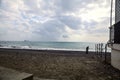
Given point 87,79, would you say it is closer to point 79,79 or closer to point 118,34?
point 79,79

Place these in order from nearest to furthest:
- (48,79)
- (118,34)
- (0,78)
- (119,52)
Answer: (0,78)
(48,79)
(119,52)
(118,34)

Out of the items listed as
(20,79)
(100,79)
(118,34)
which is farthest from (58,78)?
(118,34)

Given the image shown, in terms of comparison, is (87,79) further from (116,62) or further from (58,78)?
(116,62)

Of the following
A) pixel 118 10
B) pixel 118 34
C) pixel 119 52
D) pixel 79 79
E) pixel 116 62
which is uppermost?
pixel 118 10

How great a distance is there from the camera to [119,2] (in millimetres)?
8438

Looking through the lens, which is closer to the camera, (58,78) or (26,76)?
(26,76)

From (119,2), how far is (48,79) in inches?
263

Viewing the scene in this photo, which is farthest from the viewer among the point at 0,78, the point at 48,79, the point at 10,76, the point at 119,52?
the point at 119,52

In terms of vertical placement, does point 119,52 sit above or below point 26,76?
above

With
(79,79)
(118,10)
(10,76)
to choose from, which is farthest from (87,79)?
(118,10)

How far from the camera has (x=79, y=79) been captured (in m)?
6.11

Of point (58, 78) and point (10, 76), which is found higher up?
point (10, 76)

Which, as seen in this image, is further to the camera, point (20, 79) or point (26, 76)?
point (26, 76)

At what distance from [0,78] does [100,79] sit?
4.42 metres
